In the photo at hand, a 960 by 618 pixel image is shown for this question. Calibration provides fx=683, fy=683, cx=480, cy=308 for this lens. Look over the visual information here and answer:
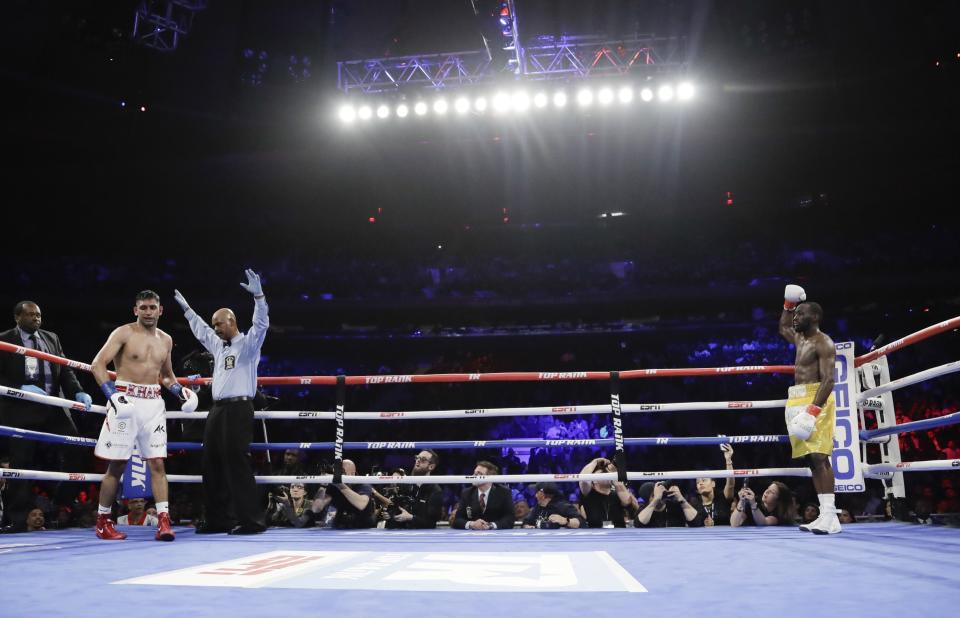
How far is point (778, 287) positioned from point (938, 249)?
3330mm

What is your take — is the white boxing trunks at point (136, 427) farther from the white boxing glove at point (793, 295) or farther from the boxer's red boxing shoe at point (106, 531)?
the white boxing glove at point (793, 295)

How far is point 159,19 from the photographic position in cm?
1019

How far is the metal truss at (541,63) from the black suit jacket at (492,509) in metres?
6.94

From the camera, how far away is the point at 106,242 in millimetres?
14969

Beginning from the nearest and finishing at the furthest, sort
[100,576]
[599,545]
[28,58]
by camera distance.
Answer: [100,576] < [599,545] < [28,58]

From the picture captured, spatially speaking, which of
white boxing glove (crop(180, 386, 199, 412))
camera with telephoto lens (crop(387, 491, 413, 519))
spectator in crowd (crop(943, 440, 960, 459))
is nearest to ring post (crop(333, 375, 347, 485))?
camera with telephoto lens (crop(387, 491, 413, 519))

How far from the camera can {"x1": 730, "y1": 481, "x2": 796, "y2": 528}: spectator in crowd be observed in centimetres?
433

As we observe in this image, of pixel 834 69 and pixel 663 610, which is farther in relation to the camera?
pixel 834 69

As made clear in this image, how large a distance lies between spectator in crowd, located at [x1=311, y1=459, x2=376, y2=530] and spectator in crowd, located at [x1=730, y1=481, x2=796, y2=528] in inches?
91.6

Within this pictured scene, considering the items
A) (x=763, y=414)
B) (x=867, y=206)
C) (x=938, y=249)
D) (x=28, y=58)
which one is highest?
(x=28, y=58)

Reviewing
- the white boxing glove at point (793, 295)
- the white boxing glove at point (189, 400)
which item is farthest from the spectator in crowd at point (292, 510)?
the white boxing glove at point (793, 295)

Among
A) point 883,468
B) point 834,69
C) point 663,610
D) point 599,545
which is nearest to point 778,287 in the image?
point 834,69

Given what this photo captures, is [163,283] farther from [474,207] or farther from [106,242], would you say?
[474,207]

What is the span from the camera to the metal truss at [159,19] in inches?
399
